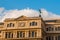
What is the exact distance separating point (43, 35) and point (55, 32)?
431 cm

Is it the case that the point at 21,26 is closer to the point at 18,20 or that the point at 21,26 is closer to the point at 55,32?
the point at 18,20

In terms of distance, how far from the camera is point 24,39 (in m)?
66.6

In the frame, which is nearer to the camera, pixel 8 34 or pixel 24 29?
pixel 24 29

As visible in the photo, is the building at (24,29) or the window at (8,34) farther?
the window at (8,34)

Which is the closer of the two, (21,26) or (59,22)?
(21,26)

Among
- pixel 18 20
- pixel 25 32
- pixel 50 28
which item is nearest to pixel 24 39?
pixel 25 32

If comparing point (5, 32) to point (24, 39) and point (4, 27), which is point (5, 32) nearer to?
point (4, 27)

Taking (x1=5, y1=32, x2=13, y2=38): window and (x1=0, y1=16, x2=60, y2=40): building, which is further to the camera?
(x1=5, y1=32, x2=13, y2=38): window

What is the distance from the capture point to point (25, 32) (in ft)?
220

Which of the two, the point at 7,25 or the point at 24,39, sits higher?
the point at 7,25

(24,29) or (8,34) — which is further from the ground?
(24,29)

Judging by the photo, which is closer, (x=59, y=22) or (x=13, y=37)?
(x=13, y=37)

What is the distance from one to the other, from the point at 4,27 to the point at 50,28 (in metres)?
16.1

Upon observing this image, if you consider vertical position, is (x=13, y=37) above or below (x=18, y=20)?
below
